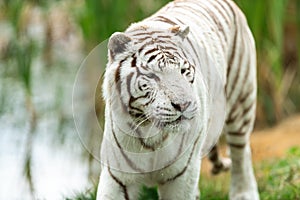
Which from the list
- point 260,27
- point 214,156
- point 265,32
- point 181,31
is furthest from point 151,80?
point 265,32

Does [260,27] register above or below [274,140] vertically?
above

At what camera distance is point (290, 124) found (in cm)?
812

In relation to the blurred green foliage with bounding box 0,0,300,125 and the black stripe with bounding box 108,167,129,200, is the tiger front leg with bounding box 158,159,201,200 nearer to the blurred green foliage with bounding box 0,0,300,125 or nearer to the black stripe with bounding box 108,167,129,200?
the black stripe with bounding box 108,167,129,200

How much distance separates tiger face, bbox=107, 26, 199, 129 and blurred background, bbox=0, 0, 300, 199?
1.75 m

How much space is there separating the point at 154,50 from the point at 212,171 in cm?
203

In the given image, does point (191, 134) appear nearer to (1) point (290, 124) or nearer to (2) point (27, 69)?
(2) point (27, 69)

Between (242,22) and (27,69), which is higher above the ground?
(242,22)

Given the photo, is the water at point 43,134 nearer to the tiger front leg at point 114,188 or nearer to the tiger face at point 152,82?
the tiger front leg at point 114,188

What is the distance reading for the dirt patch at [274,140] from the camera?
276 inches

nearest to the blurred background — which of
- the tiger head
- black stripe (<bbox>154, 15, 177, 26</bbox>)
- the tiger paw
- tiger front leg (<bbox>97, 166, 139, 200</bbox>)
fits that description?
the tiger paw

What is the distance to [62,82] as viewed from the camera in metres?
9.42

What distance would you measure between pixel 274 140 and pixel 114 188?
4.31 meters

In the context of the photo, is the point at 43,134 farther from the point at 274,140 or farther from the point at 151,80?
the point at 151,80

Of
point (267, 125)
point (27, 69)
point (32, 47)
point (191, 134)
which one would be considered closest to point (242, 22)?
point (191, 134)
